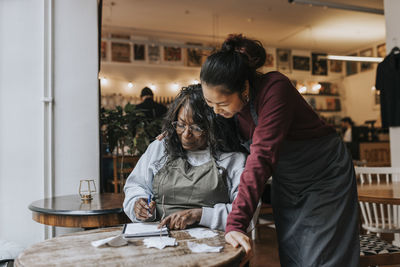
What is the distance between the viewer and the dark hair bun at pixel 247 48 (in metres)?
1.48

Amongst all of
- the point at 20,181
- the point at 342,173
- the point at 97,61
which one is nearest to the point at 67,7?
the point at 97,61

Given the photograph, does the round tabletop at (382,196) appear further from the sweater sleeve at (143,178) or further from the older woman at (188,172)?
the sweater sleeve at (143,178)

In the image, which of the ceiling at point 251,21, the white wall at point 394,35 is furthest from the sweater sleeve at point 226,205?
the ceiling at point 251,21

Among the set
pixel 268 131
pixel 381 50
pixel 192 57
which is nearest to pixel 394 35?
pixel 268 131

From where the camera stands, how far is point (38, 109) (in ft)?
8.81

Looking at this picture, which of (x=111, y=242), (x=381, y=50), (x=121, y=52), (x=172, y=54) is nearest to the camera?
(x=111, y=242)

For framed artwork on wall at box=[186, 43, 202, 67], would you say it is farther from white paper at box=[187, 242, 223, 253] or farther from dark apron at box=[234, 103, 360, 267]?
white paper at box=[187, 242, 223, 253]

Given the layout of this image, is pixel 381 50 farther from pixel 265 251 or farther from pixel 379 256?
pixel 379 256

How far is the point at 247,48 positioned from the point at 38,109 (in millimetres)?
1869

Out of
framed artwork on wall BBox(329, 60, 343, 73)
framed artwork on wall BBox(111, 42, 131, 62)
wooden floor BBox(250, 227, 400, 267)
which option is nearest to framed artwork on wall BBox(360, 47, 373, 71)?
framed artwork on wall BBox(329, 60, 343, 73)

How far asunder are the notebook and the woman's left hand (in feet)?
0.12

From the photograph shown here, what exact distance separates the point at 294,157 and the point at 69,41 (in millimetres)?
2071

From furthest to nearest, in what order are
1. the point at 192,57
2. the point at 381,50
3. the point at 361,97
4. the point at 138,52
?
the point at 361,97 → the point at 381,50 → the point at 192,57 → the point at 138,52

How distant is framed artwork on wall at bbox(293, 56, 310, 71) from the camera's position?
10.8 metres
